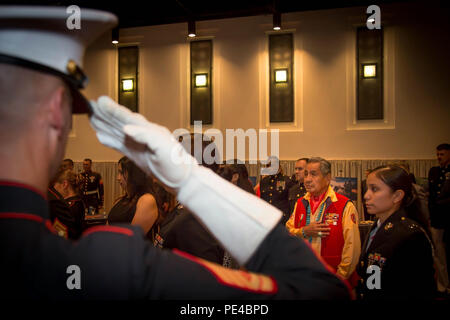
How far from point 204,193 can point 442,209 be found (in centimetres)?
482

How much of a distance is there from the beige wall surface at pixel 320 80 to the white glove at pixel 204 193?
9.04 m

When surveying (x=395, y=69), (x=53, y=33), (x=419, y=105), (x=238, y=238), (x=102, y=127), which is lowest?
(x=238, y=238)

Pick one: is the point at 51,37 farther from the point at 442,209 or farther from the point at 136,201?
the point at 442,209

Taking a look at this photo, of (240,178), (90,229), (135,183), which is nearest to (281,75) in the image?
(240,178)

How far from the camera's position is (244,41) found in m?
10.1

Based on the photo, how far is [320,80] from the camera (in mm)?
9633

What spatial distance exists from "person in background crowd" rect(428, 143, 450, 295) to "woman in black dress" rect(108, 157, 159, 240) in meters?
3.74

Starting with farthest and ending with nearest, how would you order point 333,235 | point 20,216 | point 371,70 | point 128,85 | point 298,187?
point 128,85 → point 371,70 → point 298,187 → point 333,235 → point 20,216

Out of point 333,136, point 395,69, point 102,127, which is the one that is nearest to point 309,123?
point 333,136

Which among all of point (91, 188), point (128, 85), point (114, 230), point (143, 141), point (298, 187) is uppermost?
point (128, 85)

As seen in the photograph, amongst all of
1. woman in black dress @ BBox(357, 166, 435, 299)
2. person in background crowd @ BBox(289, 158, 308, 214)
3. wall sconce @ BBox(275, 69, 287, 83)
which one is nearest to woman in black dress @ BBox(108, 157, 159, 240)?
woman in black dress @ BBox(357, 166, 435, 299)
